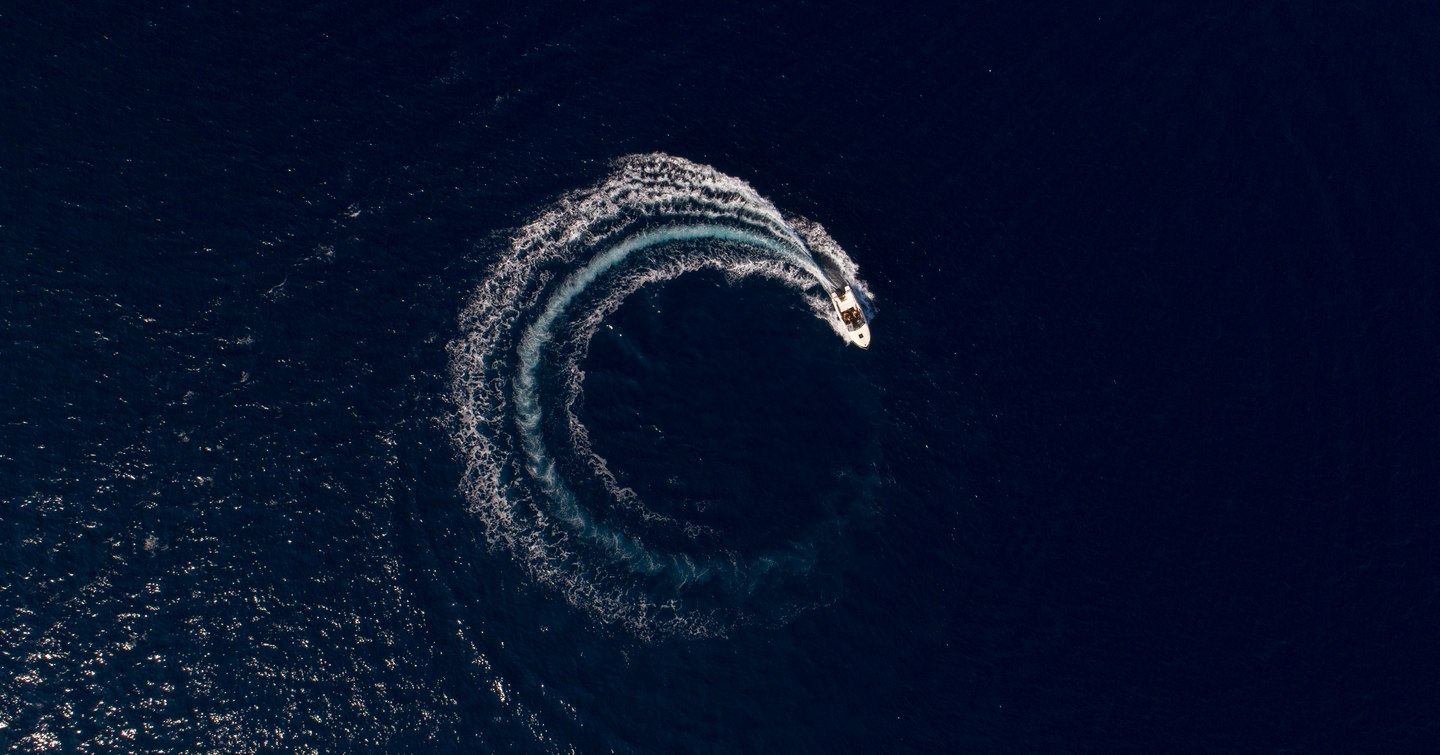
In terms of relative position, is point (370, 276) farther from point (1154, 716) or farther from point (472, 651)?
point (1154, 716)

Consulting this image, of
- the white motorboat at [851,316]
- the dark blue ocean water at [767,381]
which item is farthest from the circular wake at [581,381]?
the white motorboat at [851,316]

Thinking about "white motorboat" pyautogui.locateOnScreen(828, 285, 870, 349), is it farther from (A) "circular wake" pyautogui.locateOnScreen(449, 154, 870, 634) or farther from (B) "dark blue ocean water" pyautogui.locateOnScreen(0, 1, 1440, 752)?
(B) "dark blue ocean water" pyautogui.locateOnScreen(0, 1, 1440, 752)

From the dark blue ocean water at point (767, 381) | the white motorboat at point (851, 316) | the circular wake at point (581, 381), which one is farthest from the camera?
the white motorboat at point (851, 316)

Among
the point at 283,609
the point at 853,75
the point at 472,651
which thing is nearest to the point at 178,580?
the point at 283,609

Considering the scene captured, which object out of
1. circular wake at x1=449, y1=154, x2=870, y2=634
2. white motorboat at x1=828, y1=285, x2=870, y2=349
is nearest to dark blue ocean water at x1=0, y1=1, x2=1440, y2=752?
circular wake at x1=449, y1=154, x2=870, y2=634

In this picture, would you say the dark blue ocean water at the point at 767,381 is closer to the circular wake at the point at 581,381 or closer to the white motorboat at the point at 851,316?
the circular wake at the point at 581,381

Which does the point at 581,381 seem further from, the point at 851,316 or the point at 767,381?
the point at 851,316
